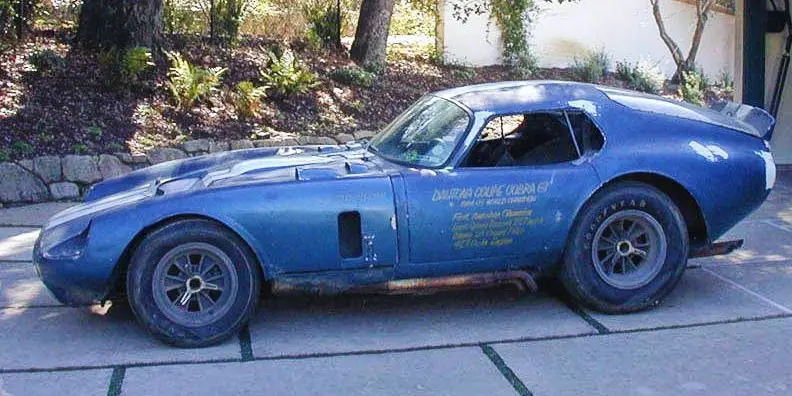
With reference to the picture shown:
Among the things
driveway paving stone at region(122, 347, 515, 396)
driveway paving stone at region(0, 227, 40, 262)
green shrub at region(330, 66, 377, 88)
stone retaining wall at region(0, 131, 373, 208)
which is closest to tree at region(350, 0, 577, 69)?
green shrub at region(330, 66, 377, 88)

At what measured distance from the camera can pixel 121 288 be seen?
551cm

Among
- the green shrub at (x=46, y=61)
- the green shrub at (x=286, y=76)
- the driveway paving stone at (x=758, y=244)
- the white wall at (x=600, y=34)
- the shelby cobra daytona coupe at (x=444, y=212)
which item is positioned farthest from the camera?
the white wall at (x=600, y=34)

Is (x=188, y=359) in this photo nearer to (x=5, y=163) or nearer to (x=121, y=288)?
(x=121, y=288)

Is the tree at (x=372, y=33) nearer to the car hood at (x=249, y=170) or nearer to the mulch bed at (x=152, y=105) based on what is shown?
the mulch bed at (x=152, y=105)

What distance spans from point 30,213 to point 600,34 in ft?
33.6

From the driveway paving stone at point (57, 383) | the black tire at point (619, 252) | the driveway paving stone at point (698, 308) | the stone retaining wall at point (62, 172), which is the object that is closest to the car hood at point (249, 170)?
the driveway paving stone at point (57, 383)

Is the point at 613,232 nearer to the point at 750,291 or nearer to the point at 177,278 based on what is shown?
the point at 750,291

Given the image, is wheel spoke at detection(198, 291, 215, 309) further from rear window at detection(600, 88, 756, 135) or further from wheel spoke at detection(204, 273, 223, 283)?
rear window at detection(600, 88, 756, 135)

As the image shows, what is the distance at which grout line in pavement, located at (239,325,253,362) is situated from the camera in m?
5.27

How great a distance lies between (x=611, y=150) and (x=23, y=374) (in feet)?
11.7

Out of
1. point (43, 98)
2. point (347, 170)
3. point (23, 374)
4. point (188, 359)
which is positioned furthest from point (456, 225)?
point (43, 98)

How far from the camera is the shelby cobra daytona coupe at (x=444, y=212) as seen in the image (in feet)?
17.4

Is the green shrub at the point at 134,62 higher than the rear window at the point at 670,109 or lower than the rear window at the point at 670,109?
higher

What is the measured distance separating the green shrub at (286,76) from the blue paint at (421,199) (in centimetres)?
580
